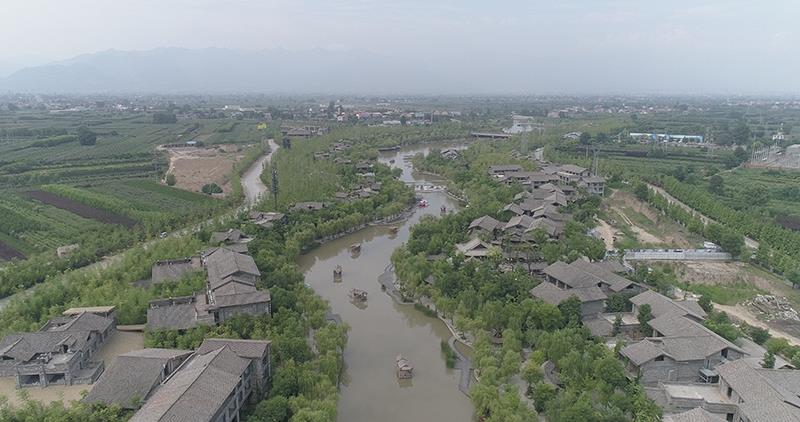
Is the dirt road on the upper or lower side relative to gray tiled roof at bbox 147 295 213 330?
lower

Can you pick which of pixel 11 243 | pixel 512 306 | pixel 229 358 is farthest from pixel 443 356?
pixel 11 243

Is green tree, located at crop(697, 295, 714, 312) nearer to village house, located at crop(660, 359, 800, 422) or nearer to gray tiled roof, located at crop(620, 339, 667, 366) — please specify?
village house, located at crop(660, 359, 800, 422)

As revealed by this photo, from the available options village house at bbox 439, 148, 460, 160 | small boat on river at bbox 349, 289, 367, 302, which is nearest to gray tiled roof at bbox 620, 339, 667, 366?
small boat on river at bbox 349, 289, 367, 302

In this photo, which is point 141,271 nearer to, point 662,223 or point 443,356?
point 443,356

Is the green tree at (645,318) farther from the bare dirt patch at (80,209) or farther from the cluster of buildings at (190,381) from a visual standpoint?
the bare dirt patch at (80,209)

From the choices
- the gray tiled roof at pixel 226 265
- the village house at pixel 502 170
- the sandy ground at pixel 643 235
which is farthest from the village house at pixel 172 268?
the village house at pixel 502 170

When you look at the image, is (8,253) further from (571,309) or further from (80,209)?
(571,309)

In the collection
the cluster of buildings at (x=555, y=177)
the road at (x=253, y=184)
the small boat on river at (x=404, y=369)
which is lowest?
the small boat on river at (x=404, y=369)
